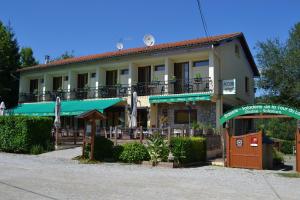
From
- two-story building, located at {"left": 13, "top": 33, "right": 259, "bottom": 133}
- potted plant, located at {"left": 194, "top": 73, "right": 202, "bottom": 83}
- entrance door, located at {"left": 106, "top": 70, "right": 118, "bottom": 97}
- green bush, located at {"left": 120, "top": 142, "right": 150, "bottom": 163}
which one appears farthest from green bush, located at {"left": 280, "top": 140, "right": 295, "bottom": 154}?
green bush, located at {"left": 120, "top": 142, "right": 150, "bottom": 163}

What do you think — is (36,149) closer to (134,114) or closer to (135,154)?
(134,114)

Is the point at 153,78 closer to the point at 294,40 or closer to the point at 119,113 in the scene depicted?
the point at 119,113

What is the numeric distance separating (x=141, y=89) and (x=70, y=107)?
5205 millimetres

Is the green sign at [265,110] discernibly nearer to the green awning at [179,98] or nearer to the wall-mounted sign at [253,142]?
the wall-mounted sign at [253,142]

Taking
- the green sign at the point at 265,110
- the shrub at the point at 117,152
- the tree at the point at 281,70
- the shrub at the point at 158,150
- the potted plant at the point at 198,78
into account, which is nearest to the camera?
the green sign at the point at 265,110

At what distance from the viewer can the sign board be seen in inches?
982

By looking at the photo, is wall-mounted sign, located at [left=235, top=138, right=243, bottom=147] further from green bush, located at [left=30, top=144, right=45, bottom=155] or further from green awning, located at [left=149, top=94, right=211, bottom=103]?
green bush, located at [left=30, top=144, right=45, bottom=155]

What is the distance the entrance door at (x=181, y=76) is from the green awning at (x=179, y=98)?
5.92ft

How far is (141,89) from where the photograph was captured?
28.9 meters

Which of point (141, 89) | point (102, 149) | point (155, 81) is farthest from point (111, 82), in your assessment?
point (102, 149)

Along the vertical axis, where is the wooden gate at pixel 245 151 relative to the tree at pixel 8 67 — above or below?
below

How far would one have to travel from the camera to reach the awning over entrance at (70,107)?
90.2 feet

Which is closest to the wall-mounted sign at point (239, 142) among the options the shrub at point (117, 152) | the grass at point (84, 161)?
the shrub at point (117, 152)

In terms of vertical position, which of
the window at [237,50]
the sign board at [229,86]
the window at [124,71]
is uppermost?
the window at [237,50]
